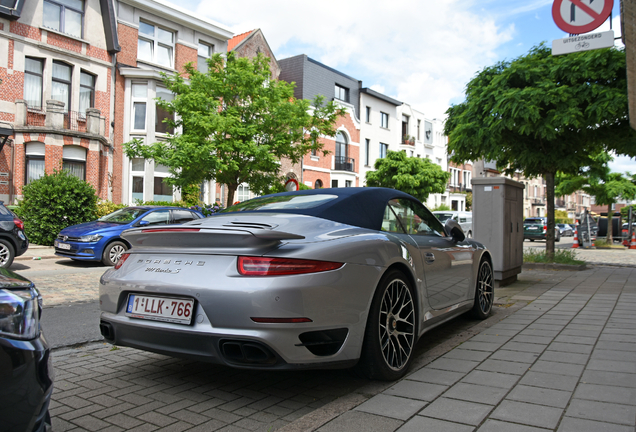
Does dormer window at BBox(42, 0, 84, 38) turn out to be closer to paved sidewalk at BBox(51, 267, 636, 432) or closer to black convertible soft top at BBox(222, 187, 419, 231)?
paved sidewalk at BBox(51, 267, 636, 432)

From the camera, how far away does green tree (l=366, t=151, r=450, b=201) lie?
3806 centimetres

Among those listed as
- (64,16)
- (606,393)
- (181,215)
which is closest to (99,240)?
(181,215)

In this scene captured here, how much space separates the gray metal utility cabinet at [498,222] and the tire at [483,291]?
282cm

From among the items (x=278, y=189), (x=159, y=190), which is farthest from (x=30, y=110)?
(x=278, y=189)

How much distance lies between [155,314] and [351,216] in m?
1.52

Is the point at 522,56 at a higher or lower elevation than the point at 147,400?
higher

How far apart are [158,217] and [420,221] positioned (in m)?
10.1

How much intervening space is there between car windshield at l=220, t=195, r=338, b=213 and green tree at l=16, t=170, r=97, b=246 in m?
13.6

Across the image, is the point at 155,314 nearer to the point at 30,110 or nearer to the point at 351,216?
the point at 351,216

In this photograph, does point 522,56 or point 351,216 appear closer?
point 351,216

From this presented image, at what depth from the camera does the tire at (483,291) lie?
5.56 metres

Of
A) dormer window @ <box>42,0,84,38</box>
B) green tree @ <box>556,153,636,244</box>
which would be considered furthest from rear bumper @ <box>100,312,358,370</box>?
green tree @ <box>556,153,636,244</box>

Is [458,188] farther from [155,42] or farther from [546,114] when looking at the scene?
[546,114]

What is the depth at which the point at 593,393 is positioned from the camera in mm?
3207
